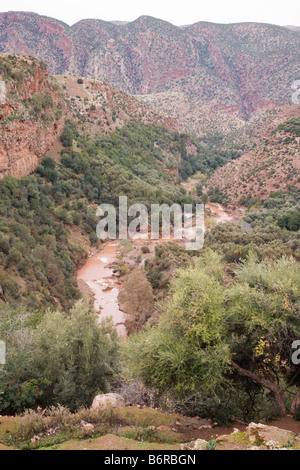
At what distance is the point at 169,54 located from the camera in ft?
558

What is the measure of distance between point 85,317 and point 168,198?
4035cm

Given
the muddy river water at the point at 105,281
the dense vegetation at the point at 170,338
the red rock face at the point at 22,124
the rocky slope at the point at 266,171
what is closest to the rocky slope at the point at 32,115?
the red rock face at the point at 22,124

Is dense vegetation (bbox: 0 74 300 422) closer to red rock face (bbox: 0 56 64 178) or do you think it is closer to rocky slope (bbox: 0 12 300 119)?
red rock face (bbox: 0 56 64 178)

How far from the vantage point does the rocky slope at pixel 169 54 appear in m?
152

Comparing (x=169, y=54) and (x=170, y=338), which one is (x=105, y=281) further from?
(x=169, y=54)

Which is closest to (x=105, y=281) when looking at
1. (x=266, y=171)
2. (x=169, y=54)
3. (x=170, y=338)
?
(x=170, y=338)

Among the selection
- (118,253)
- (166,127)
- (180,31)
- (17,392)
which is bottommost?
(118,253)

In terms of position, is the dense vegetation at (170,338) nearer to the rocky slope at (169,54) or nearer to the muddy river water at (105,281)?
the muddy river water at (105,281)

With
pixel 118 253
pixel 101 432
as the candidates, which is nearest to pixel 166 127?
pixel 118 253

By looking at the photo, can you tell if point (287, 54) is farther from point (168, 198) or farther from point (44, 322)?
point (44, 322)

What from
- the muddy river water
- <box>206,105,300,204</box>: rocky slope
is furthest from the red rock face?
<box>206,105,300,204</box>: rocky slope

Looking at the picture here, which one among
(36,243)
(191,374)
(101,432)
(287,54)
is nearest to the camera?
(101,432)

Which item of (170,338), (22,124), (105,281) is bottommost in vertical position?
(105,281)
